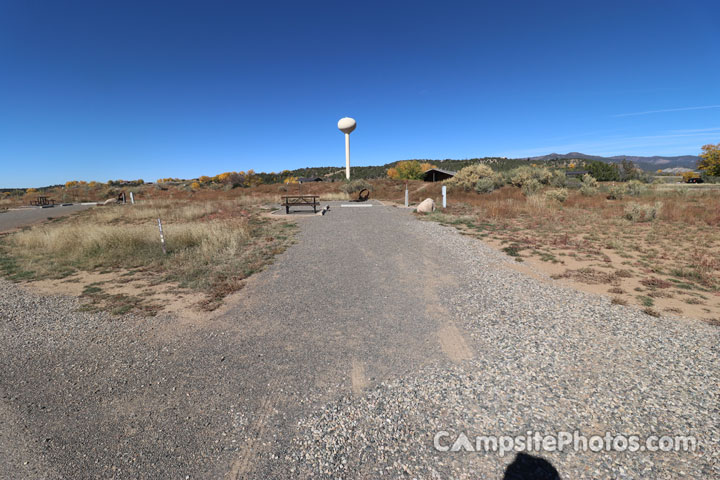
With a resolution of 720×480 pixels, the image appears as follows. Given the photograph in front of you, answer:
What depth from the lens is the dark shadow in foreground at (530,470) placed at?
212 cm

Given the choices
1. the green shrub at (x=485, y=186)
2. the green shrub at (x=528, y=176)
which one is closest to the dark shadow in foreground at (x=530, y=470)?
the green shrub at (x=485, y=186)

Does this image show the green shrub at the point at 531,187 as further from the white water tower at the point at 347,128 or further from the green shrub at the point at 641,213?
the white water tower at the point at 347,128

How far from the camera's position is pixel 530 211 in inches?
605

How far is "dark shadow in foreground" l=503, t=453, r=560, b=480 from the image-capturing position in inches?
83.4

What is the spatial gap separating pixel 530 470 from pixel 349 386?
165 centimetres

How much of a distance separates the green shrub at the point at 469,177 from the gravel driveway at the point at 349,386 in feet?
74.1

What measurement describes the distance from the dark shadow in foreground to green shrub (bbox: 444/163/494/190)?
2609cm

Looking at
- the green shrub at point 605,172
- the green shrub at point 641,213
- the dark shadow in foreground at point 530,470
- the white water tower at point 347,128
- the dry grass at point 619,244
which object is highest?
the white water tower at point 347,128

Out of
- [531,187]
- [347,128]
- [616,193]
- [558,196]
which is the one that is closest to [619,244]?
[558,196]

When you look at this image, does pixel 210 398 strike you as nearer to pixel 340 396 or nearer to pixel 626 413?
pixel 340 396

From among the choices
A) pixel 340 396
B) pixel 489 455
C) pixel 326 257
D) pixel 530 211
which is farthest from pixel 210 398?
pixel 530 211

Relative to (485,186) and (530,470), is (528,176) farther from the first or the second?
(530,470)

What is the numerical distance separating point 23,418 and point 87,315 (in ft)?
8.62

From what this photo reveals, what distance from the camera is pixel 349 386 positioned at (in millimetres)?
3096
